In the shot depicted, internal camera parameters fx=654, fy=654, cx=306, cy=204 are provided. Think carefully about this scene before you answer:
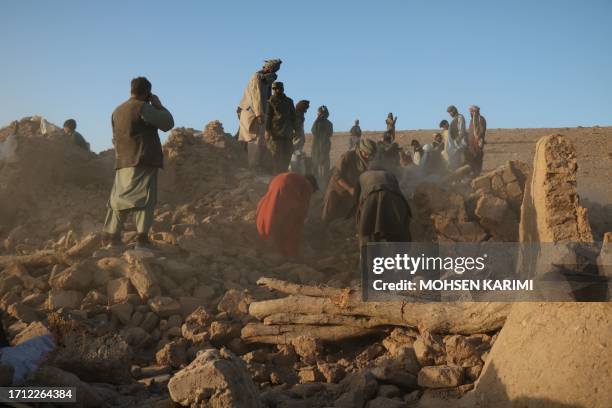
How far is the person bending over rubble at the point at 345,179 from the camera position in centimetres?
766

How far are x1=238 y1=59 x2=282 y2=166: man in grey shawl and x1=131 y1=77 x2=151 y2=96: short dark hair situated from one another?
3.48 meters

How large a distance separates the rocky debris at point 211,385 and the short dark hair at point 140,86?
3.79m

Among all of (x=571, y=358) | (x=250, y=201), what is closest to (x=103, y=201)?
(x=250, y=201)

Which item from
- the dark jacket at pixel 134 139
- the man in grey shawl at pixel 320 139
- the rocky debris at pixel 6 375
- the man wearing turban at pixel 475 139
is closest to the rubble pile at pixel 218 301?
the rocky debris at pixel 6 375

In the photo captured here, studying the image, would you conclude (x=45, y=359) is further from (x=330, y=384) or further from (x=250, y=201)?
(x=250, y=201)

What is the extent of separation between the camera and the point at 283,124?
961 centimetres

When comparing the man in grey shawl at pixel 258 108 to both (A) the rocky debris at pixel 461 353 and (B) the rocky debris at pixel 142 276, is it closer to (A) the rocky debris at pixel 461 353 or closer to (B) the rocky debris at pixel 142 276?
(B) the rocky debris at pixel 142 276

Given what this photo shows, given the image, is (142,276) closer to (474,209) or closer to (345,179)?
(345,179)

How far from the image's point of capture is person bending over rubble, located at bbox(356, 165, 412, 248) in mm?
6633

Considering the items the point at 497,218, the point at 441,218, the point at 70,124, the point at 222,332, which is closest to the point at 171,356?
the point at 222,332

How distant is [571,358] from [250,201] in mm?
5776

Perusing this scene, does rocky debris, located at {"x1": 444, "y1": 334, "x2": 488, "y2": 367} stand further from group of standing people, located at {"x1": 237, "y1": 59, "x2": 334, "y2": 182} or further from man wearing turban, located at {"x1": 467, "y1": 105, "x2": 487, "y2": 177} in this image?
man wearing turban, located at {"x1": 467, "y1": 105, "x2": 487, "y2": 177}

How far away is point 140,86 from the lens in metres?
6.30

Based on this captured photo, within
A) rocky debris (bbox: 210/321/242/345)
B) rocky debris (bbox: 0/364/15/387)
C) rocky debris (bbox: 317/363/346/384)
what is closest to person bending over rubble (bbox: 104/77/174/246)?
rocky debris (bbox: 210/321/242/345)
